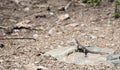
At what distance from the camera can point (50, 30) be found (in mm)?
5699

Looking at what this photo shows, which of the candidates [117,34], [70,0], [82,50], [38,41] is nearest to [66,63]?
[82,50]

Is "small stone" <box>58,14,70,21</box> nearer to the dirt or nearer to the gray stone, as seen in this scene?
the dirt

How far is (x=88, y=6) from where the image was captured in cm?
669

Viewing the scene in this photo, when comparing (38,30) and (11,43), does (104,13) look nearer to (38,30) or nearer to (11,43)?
(38,30)

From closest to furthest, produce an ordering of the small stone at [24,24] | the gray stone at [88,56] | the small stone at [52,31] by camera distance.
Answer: the gray stone at [88,56], the small stone at [52,31], the small stone at [24,24]

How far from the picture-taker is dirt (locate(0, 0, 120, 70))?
4.58m

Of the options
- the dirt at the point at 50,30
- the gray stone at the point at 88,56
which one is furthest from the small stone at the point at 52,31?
the gray stone at the point at 88,56

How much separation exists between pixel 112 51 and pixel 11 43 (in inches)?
56.4

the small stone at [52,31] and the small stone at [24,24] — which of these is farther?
the small stone at [24,24]

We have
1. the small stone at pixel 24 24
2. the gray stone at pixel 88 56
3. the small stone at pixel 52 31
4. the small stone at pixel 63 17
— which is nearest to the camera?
the gray stone at pixel 88 56

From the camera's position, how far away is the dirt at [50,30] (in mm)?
4582

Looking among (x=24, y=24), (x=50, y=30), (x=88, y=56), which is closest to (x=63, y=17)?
(x=50, y=30)

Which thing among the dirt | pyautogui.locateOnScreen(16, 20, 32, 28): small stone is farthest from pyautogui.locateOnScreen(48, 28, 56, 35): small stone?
pyautogui.locateOnScreen(16, 20, 32, 28): small stone

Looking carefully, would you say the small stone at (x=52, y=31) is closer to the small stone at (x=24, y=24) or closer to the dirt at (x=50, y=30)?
the dirt at (x=50, y=30)
